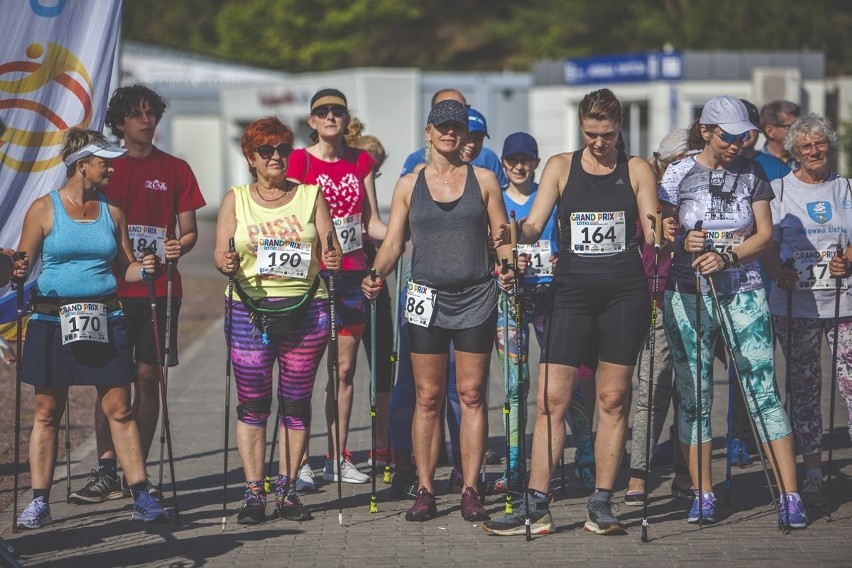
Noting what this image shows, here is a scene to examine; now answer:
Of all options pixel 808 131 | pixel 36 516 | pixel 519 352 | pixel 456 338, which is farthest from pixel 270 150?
pixel 808 131

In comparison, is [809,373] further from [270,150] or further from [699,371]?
[270,150]

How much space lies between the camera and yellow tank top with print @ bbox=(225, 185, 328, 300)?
283 inches

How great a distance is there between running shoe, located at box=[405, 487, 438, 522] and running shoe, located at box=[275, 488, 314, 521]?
0.56 meters

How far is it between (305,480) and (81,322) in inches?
70.3

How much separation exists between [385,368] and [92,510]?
1.94 m

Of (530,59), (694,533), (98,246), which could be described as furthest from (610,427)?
(530,59)

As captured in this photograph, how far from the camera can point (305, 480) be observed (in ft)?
26.5

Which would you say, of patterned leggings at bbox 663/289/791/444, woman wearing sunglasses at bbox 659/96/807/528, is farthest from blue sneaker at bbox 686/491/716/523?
patterned leggings at bbox 663/289/791/444

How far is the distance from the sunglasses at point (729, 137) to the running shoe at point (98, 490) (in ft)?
13.1

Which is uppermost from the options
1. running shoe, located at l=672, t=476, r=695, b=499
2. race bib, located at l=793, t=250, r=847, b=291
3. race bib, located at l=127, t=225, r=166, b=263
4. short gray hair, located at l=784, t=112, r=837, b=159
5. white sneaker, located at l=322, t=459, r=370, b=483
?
short gray hair, located at l=784, t=112, r=837, b=159

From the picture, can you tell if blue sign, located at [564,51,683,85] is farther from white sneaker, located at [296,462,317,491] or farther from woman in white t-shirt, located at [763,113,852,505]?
white sneaker, located at [296,462,317,491]

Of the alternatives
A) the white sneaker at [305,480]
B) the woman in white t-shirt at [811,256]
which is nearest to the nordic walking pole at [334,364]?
the white sneaker at [305,480]

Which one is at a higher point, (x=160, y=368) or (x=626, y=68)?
(x=626, y=68)

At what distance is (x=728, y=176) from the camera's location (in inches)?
276
